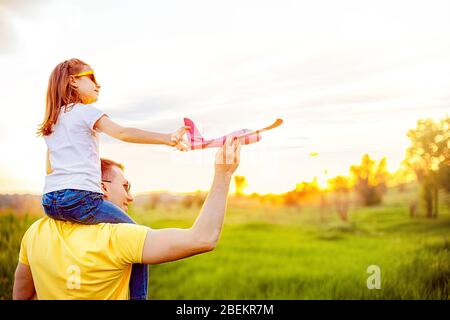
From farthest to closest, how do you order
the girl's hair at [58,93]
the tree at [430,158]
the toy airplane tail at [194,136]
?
the tree at [430,158], the girl's hair at [58,93], the toy airplane tail at [194,136]

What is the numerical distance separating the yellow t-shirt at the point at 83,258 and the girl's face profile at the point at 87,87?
39 centimetres

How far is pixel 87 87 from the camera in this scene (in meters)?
1.70

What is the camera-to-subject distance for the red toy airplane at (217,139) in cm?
140

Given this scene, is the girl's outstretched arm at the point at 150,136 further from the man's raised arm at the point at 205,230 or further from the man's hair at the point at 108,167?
the man's hair at the point at 108,167

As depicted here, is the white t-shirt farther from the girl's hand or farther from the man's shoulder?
the girl's hand

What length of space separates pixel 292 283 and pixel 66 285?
2.25 metres

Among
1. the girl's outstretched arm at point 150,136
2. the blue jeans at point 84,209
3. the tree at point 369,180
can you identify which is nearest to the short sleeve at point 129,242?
the blue jeans at point 84,209

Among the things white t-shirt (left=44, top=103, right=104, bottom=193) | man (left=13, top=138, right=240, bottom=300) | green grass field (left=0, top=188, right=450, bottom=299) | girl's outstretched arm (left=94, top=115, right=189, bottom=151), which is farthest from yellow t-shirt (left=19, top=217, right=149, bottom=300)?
green grass field (left=0, top=188, right=450, bottom=299)

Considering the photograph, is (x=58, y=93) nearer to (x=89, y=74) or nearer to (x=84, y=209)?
(x=89, y=74)

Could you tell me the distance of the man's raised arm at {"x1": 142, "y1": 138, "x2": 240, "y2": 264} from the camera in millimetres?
1376

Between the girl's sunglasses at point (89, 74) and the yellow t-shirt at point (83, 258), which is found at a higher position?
the girl's sunglasses at point (89, 74)

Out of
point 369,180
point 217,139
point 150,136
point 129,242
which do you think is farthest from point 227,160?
point 369,180

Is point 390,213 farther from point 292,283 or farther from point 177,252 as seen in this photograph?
point 177,252
